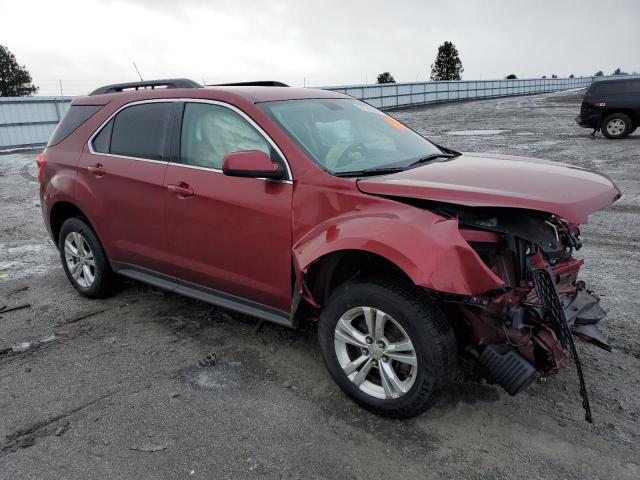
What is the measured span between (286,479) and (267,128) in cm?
203

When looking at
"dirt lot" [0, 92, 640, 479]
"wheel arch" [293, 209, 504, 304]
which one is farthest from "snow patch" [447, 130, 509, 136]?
"wheel arch" [293, 209, 504, 304]

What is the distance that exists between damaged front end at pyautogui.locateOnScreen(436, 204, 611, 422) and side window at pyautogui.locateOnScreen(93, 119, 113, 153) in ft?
9.55

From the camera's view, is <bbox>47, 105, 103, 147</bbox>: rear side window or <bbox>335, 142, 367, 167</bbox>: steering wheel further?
<bbox>47, 105, 103, 147</bbox>: rear side window

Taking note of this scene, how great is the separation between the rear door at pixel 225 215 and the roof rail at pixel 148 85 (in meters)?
0.38

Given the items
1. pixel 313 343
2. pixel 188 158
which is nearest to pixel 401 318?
pixel 313 343

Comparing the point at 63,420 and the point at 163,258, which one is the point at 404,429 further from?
the point at 163,258

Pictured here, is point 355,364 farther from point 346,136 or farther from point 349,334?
point 346,136

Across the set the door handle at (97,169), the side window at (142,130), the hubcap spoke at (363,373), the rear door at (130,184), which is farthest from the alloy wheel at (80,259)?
the hubcap spoke at (363,373)

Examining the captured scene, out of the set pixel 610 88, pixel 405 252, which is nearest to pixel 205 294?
pixel 405 252

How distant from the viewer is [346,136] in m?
3.69

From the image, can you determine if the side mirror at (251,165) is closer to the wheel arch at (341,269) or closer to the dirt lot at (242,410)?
the wheel arch at (341,269)

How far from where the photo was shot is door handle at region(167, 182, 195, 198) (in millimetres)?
3721

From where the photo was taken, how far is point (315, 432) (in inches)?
115

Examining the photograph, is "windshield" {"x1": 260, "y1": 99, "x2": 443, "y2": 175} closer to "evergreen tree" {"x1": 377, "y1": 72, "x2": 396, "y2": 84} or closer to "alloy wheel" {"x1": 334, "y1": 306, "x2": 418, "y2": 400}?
"alloy wheel" {"x1": 334, "y1": 306, "x2": 418, "y2": 400}
